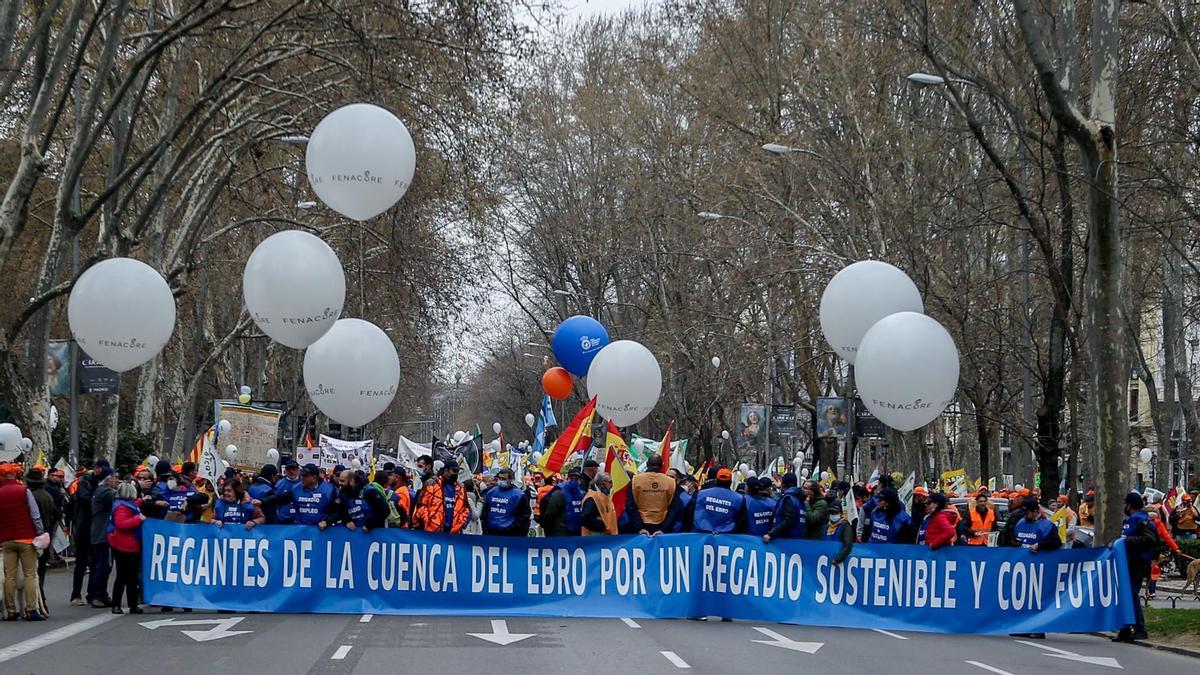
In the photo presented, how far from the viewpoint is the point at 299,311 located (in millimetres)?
17578

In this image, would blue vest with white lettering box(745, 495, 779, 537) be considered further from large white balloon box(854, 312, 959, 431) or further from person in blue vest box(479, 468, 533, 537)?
person in blue vest box(479, 468, 533, 537)

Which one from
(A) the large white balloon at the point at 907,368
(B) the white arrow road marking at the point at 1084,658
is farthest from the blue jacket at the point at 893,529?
(B) the white arrow road marking at the point at 1084,658

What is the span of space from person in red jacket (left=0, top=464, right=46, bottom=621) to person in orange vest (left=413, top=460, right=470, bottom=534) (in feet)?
15.7

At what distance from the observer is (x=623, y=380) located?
1036 inches

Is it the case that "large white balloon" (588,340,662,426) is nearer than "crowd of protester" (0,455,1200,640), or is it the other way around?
"crowd of protester" (0,455,1200,640)

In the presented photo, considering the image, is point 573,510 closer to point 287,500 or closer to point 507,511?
point 507,511

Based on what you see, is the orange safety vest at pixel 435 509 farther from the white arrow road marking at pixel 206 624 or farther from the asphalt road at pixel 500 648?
the white arrow road marking at pixel 206 624

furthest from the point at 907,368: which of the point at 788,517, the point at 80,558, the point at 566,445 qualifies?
the point at 80,558

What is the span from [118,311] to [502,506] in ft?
16.1

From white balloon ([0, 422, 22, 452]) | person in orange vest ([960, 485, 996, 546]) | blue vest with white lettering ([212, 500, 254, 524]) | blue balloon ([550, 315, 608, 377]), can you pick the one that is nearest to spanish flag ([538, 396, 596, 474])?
blue balloon ([550, 315, 608, 377])

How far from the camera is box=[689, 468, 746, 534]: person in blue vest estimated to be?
1664cm

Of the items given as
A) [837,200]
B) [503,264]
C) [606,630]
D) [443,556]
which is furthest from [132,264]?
[503,264]

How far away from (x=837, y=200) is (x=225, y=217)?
766 inches

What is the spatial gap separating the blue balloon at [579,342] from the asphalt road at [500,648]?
42.8ft
